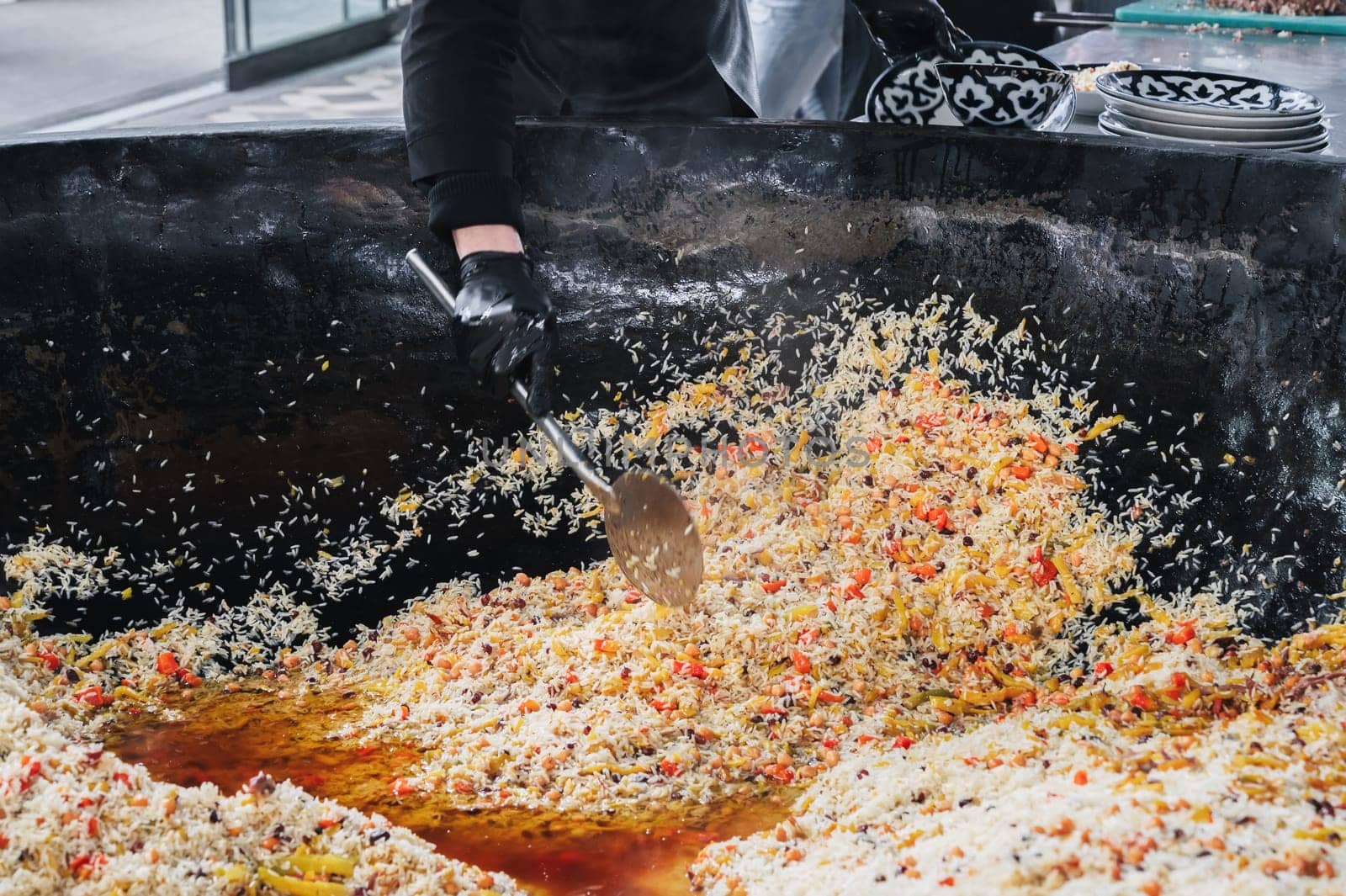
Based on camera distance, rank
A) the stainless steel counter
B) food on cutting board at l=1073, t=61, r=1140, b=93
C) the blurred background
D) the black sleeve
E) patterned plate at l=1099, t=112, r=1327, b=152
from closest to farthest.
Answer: the black sleeve, patterned plate at l=1099, t=112, r=1327, b=152, food on cutting board at l=1073, t=61, r=1140, b=93, the stainless steel counter, the blurred background

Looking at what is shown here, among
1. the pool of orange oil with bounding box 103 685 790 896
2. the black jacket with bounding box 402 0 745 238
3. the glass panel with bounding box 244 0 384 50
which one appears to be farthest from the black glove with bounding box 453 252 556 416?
the glass panel with bounding box 244 0 384 50

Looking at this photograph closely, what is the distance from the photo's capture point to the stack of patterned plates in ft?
7.11

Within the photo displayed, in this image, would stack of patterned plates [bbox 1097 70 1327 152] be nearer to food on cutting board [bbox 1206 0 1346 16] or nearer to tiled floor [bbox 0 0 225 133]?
food on cutting board [bbox 1206 0 1346 16]

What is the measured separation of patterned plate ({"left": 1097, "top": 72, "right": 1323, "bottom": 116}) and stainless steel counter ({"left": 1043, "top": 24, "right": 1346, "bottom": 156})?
3.10ft

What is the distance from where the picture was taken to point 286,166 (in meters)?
2.25

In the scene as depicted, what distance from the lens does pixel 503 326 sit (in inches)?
74.9

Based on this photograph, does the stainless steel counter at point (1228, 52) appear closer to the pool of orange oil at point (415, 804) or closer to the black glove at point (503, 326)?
the black glove at point (503, 326)

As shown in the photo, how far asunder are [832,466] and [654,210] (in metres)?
0.62

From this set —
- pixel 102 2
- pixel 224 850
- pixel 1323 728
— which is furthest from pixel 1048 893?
pixel 102 2

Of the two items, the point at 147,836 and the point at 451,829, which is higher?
the point at 147,836

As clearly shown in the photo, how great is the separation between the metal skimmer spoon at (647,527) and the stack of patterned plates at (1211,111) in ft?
3.92

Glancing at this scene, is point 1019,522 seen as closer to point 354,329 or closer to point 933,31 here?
point 933,31

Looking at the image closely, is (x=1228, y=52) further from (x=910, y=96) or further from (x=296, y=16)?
(x=296, y=16)

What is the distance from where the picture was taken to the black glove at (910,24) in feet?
8.41
